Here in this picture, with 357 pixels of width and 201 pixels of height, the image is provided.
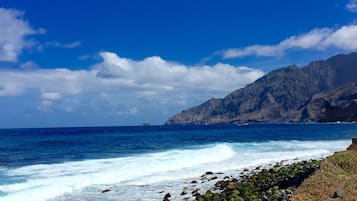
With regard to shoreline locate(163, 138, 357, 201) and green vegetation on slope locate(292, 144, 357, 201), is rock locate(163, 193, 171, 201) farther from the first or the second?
green vegetation on slope locate(292, 144, 357, 201)

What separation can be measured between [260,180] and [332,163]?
4623 millimetres

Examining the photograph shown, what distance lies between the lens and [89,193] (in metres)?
21.1

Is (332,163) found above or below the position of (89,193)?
above

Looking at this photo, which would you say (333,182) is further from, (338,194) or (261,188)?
(261,188)

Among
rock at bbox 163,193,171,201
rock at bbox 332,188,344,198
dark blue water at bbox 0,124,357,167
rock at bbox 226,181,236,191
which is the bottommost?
rock at bbox 163,193,171,201

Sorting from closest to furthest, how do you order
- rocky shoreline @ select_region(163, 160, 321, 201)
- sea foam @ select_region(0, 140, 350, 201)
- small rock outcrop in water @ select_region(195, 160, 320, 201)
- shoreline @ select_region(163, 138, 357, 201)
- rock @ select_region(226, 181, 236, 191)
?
small rock outcrop in water @ select_region(195, 160, 320, 201) < rocky shoreline @ select_region(163, 160, 321, 201) < shoreline @ select_region(163, 138, 357, 201) < rock @ select_region(226, 181, 236, 191) < sea foam @ select_region(0, 140, 350, 201)

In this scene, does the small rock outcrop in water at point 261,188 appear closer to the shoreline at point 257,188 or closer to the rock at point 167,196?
the shoreline at point 257,188

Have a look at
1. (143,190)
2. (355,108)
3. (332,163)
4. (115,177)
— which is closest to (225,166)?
(115,177)

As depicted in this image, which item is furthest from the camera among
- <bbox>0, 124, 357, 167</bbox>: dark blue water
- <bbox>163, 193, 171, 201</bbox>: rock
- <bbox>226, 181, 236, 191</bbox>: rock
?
<bbox>0, 124, 357, 167</bbox>: dark blue water

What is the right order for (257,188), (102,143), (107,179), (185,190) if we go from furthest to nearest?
(102,143) < (107,179) < (185,190) < (257,188)

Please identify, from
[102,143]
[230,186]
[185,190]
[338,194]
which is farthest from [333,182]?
[102,143]

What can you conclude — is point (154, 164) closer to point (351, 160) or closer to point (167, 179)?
point (167, 179)

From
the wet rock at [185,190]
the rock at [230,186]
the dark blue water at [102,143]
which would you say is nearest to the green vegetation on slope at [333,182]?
the rock at [230,186]

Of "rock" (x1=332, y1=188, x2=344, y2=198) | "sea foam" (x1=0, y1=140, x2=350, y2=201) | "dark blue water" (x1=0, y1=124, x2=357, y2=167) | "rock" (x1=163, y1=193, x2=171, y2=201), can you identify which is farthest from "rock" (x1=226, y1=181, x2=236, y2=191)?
"dark blue water" (x1=0, y1=124, x2=357, y2=167)
